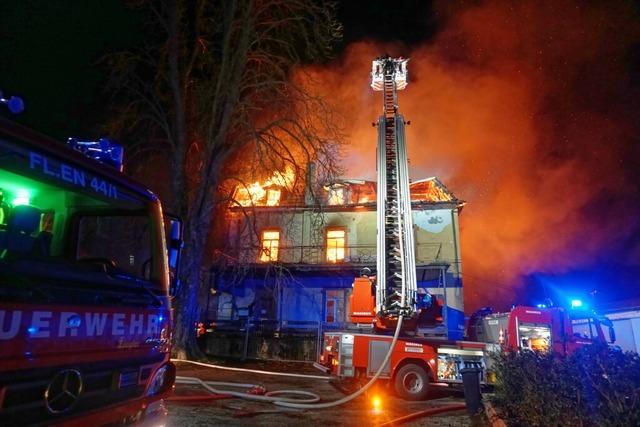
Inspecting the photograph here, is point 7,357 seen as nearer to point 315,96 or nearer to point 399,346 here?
point 399,346

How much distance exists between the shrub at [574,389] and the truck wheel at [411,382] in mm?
3727

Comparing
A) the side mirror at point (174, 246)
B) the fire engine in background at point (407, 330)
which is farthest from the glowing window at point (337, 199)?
the side mirror at point (174, 246)

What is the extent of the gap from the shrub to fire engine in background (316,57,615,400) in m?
3.67

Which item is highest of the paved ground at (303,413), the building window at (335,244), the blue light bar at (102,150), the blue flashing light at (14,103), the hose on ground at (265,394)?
the building window at (335,244)

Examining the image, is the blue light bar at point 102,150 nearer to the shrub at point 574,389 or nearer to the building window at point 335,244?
the shrub at point 574,389

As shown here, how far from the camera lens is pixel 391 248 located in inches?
397

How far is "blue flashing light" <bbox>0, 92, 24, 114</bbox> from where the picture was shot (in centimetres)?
257

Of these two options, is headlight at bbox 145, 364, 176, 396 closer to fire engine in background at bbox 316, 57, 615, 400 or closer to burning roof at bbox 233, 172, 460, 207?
fire engine in background at bbox 316, 57, 615, 400

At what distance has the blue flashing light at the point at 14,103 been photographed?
257 cm

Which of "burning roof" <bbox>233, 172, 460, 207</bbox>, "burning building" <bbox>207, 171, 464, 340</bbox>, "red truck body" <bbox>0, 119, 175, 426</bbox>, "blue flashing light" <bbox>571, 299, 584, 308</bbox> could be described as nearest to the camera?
"red truck body" <bbox>0, 119, 175, 426</bbox>

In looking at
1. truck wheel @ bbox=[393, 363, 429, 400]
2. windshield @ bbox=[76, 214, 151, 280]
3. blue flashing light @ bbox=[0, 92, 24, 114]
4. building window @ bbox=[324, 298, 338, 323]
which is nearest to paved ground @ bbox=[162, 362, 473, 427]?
truck wheel @ bbox=[393, 363, 429, 400]

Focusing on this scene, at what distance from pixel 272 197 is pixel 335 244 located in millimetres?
4677

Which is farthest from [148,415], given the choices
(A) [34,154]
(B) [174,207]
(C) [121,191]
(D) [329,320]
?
(D) [329,320]

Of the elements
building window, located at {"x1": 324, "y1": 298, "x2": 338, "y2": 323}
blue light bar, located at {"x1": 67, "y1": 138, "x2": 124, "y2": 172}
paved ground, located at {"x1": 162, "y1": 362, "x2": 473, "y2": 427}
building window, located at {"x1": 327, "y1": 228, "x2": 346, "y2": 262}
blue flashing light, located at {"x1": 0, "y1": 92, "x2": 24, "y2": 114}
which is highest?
building window, located at {"x1": 327, "y1": 228, "x2": 346, "y2": 262}
